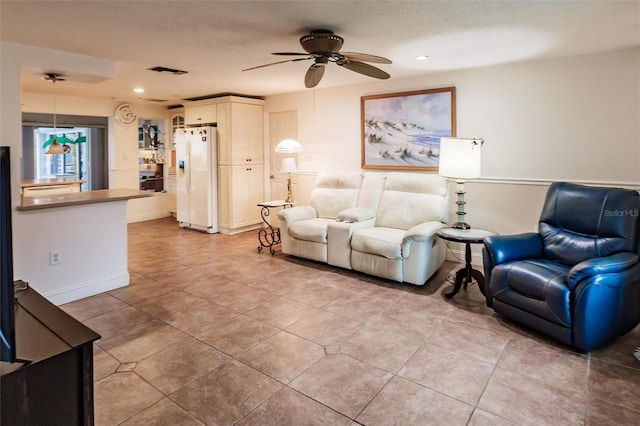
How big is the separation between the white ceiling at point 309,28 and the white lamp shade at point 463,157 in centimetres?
87

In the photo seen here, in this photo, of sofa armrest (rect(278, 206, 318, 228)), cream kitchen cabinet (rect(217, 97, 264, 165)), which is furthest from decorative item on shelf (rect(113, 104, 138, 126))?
sofa armrest (rect(278, 206, 318, 228))

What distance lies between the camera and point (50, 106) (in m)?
6.21

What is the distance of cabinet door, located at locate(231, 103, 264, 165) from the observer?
6.15 meters

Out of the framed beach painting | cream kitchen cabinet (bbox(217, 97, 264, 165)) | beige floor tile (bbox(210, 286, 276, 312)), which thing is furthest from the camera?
cream kitchen cabinet (bbox(217, 97, 264, 165))

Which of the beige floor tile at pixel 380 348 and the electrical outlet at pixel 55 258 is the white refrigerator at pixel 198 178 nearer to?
the electrical outlet at pixel 55 258

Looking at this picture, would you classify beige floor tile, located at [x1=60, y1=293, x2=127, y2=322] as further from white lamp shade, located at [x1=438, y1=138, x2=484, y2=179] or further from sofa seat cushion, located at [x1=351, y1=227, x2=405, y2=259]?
white lamp shade, located at [x1=438, y1=138, x2=484, y2=179]

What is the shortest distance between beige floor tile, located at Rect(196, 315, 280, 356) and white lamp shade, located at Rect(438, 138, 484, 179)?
7.31 ft

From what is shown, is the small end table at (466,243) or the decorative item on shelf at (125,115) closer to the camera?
the small end table at (466,243)

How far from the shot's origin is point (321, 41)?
9.58 ft

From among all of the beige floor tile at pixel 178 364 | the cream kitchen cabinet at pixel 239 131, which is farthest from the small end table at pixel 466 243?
the cream kitchen cabinet at pixel 239 131

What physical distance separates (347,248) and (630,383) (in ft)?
8.54

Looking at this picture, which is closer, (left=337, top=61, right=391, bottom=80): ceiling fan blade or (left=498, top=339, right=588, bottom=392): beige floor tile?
(left=498, top=339, right=588, bottom=392): beige floor tile

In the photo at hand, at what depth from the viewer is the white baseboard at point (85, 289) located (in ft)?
11.2

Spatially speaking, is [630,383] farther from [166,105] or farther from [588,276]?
[166,105]
